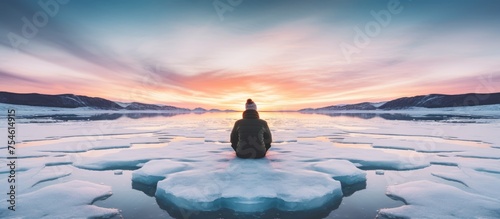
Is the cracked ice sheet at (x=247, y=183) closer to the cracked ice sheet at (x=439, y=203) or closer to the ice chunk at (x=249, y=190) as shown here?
the ice chunk at (x=249, y=190)

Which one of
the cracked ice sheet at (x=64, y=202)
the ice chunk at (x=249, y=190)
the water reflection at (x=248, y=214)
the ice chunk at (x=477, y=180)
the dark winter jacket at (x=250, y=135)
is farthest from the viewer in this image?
the dark winter jacket at (x=250, y=135)

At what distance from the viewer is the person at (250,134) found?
23.7ft

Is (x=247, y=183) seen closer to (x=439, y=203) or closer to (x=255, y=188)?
(x=255, y=188)

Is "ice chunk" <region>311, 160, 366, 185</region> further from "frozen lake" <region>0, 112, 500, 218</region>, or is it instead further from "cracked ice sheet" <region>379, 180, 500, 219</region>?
"cracked ice sheet" <region>379, 180, 500, 219</region>

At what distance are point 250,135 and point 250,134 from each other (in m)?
0.05

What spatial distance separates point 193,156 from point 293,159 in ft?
10.4

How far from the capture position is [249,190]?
4730mm

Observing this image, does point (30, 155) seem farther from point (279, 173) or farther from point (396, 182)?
point (396, 182)

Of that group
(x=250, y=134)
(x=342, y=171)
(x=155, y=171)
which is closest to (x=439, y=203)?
(x=342, y=171)

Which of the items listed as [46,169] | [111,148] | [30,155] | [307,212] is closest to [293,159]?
[307,212]

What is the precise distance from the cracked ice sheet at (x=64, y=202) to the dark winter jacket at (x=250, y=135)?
3485 mm

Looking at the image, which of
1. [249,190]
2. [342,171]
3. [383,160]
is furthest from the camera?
[383,160]

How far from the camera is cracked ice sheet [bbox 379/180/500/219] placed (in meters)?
3.99

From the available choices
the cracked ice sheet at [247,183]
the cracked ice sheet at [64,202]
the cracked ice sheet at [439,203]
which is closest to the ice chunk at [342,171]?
the cracked ice sheet at [247,183]
